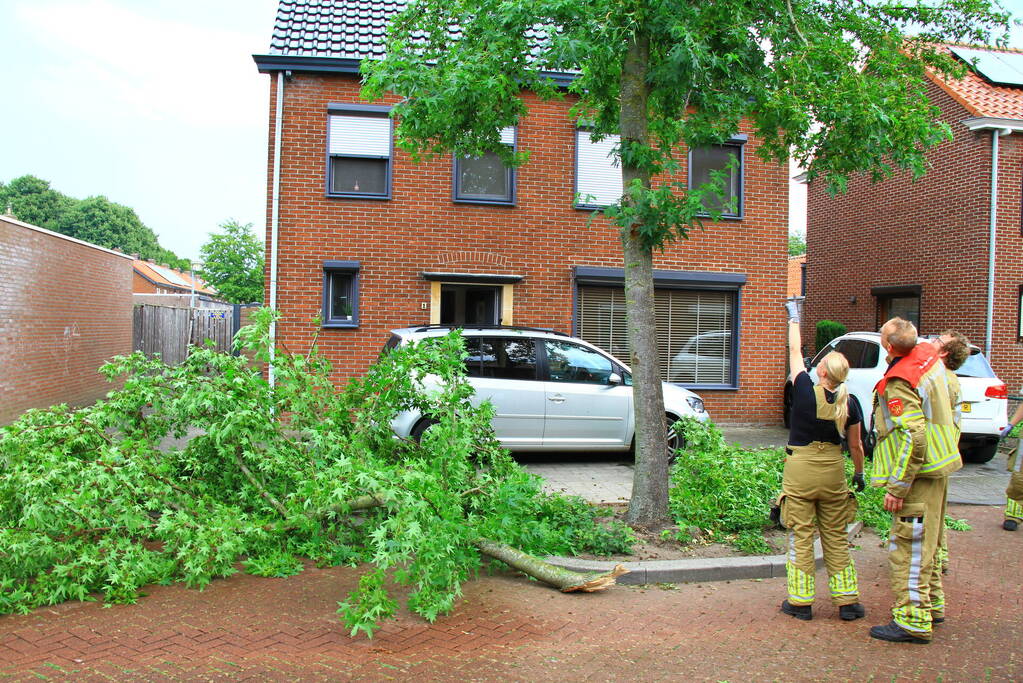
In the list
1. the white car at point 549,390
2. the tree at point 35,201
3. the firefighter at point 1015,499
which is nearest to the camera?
the firefighter at point 1015,499

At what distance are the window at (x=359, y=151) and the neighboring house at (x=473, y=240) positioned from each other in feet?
0.07

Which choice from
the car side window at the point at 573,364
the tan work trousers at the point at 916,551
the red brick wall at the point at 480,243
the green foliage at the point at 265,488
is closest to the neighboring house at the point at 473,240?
the red brick wall at the point at 480,243

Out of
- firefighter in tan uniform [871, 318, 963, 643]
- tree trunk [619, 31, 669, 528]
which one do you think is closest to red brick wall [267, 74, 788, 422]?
tree trunk [619, 31, 669, 528]

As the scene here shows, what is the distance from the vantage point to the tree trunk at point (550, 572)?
17.1 ft

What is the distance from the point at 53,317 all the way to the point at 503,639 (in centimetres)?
1228

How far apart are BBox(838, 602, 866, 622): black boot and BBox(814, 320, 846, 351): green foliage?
48.3 ft

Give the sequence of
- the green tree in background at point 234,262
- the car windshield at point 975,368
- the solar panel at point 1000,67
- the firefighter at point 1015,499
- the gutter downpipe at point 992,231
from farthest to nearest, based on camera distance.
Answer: the green tree in background at point 234,262
the solar panel at point 1000,67
the gutter downpipe at point 992,231
the car windshield at point 975,368
the firefighter at point 1015,499

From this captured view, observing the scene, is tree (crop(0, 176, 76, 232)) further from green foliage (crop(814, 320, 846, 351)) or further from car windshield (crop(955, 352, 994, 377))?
car windshield (crop(955, 352, 994, 377))

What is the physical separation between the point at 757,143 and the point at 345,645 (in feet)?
40.0

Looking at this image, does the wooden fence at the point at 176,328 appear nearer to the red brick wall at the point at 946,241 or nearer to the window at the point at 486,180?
the window at the point at 486,180

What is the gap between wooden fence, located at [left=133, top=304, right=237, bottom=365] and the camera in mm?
17141

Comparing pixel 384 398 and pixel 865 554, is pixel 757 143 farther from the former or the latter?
pixel 384 398

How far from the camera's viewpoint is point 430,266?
507 inches

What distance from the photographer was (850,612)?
492 centimetres
